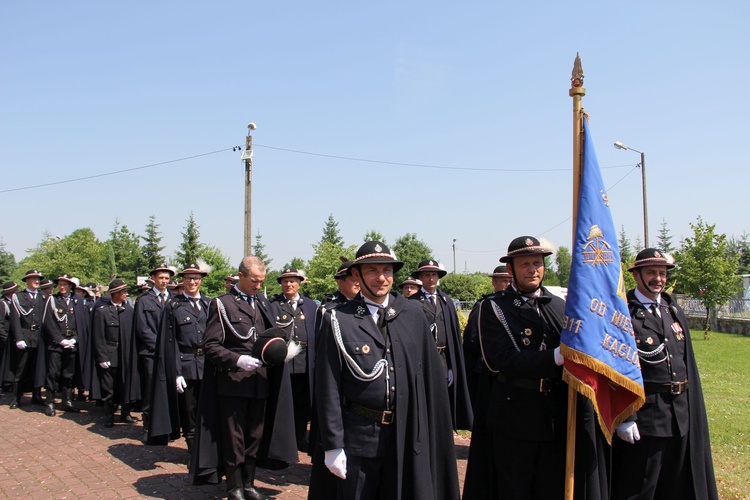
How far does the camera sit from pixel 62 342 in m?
11.1

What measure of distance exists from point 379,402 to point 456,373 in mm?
3956

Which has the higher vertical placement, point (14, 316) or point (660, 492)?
point (14, 316)

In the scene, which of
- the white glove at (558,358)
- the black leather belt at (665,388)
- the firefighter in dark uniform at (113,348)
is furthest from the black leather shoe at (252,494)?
the firefighter in dark uniform at (113,348)

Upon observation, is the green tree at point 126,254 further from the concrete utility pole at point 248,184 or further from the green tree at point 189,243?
the concrete utility pole at point 248,184

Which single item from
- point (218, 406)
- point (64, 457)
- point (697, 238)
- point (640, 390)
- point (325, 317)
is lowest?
point (64, 457)

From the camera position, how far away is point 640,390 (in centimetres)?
409

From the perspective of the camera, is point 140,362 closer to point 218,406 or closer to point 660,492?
point 218,406

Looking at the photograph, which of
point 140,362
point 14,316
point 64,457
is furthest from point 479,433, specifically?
point 14,316

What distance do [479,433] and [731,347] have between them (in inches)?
768

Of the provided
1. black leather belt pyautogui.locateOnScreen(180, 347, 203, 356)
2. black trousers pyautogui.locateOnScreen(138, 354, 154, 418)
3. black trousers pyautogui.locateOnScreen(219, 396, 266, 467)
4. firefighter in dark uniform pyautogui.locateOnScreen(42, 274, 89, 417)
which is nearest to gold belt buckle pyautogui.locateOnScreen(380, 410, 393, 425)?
black trousers pyautogui.locateOnScreen(219, 396, 266, 467)

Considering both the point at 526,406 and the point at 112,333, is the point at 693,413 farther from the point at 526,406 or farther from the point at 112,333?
the point at 112,333

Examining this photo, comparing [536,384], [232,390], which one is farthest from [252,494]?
[536,384]

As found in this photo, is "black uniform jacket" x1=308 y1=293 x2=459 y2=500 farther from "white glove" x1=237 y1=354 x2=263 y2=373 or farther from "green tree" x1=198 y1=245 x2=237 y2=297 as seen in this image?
"green tree" x1=198 y1=245 x2=237 y2=297

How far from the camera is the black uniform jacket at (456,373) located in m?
7.55
